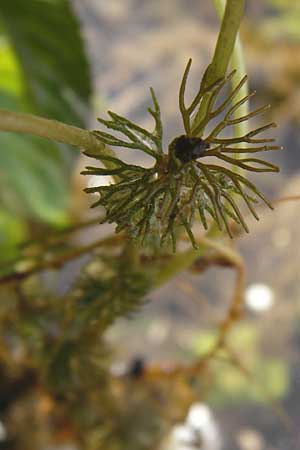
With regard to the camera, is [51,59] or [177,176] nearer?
[177,176]

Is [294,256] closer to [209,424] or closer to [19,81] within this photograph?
[209,424]

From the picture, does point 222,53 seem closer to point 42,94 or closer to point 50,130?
point 50,130

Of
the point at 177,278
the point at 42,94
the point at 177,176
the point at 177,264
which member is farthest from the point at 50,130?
the point at 42,94

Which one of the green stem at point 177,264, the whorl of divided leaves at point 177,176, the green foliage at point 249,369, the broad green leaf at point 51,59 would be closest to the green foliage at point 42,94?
the broad green leaf at point 51,59

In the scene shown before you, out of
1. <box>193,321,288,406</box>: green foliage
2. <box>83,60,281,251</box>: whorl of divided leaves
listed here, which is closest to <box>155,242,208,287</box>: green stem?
<box>83,60,281,251</box>: whorl of divided leaves

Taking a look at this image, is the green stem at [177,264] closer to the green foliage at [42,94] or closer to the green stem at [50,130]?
the green stem at [50,130]

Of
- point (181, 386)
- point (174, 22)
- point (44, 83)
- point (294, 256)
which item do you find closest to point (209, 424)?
point (181, 386)

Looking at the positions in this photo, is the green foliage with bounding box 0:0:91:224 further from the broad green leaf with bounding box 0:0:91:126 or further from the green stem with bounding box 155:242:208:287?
the green stem with bounding box 155:242:208:287
